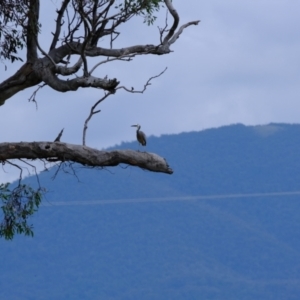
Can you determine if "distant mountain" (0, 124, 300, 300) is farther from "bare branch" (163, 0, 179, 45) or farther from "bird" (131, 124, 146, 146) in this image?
"bird" (131, 124, 146, 146)

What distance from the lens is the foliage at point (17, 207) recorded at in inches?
504

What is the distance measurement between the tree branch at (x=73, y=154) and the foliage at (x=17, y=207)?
738 mm

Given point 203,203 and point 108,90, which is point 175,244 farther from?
point 108,90

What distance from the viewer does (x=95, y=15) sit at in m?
12.8

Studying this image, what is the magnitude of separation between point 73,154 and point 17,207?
136 centimetres

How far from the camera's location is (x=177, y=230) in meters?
26.9

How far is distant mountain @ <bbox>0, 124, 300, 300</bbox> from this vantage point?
1014 inches

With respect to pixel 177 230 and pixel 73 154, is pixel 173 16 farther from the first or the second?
pixel 177 230

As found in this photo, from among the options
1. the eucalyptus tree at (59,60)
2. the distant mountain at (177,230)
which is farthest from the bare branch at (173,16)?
the distant mountain at (177,230)

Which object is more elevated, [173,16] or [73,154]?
[173,16]

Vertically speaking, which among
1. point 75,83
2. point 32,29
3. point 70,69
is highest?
point 32,29

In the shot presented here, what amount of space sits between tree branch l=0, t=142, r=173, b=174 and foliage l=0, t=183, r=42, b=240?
0.74m

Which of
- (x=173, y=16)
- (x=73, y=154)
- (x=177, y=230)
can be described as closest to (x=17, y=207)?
(x=73, y=154)

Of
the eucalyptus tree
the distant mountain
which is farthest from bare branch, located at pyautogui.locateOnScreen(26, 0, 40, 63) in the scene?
the distant mountain
